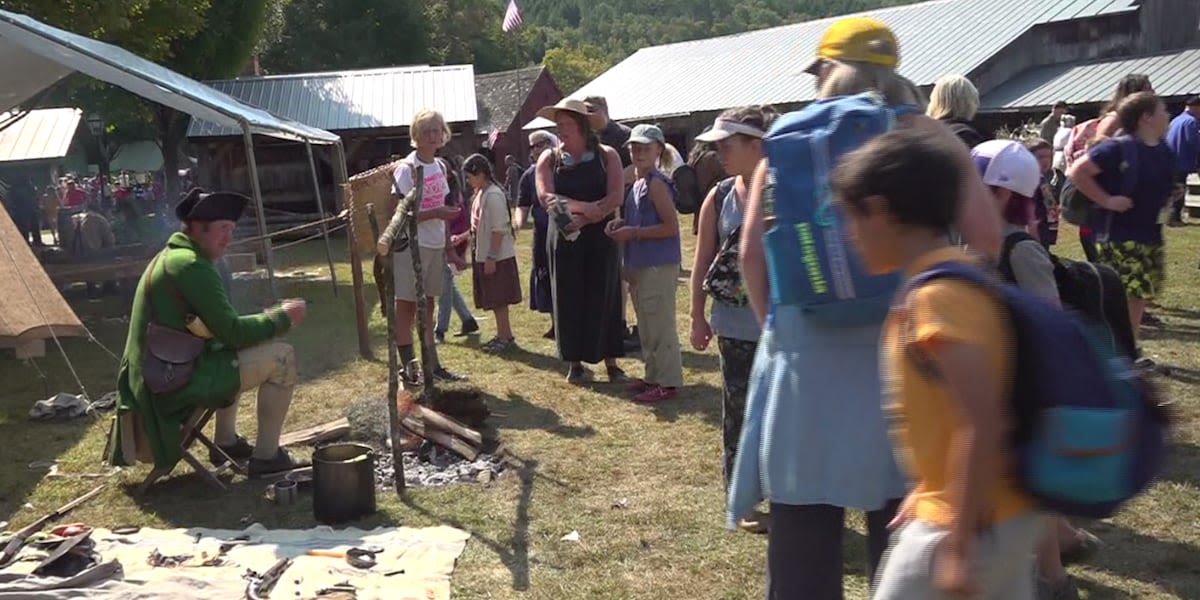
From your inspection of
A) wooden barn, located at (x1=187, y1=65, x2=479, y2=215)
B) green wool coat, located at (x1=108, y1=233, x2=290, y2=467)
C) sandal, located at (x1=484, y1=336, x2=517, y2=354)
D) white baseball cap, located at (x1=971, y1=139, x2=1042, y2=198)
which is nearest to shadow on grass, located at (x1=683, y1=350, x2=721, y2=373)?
sandal, located at (x1=484, y1=336, x2=517, y2=354)

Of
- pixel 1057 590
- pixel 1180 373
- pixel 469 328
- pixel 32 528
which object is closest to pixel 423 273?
pixel 469 328

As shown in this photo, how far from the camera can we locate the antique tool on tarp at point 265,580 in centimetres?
419

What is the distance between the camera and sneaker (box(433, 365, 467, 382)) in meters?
7.89

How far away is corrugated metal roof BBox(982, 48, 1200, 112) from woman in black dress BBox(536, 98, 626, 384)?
16754 millimetres

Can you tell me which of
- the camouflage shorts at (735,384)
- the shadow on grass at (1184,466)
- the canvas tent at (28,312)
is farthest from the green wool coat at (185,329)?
the shadow on grass at (1184,466)

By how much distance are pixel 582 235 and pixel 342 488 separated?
8.81 ft

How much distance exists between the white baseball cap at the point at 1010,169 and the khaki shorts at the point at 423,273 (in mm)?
4615

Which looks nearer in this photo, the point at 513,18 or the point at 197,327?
the point at 197,327

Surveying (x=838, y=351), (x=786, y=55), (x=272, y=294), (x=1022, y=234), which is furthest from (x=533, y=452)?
(x=786, y=55)

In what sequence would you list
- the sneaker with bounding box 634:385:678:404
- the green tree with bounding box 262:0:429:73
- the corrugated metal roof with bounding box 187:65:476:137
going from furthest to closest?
1. the green tree with bounding box 262:0:429:73
2. the corrugated metal roof with bounding box 187:65:476:137
3. the sneaker with bounding box 634:385:678:404

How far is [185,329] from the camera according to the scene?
529 cm

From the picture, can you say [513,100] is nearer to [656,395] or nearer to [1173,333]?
[1173,333]

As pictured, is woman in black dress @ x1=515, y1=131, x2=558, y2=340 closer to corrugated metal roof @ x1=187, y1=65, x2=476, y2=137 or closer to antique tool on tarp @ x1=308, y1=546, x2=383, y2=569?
antique tool on tarp @ x1=308, y1=546, x2=383, y2=569

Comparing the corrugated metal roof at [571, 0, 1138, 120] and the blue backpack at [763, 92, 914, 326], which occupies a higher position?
the corrugated metal roof at [571, 0, 1138, 120]
